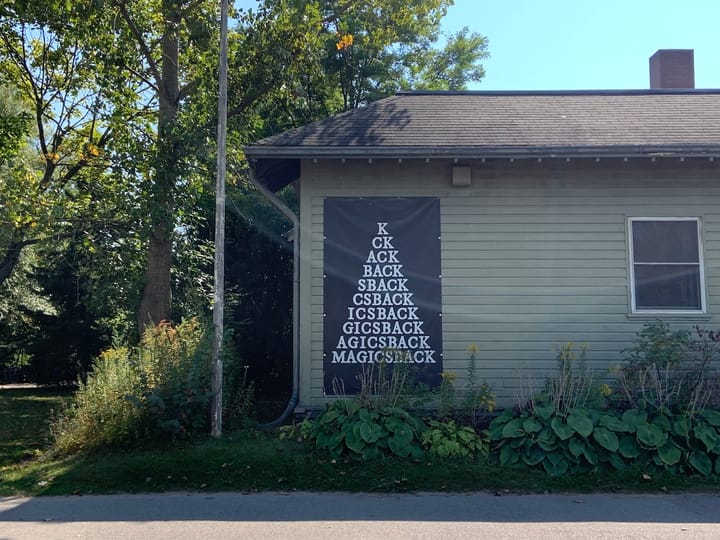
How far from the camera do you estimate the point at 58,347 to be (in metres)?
21.1

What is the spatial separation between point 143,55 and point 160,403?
7454 mm

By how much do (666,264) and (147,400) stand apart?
713 cm

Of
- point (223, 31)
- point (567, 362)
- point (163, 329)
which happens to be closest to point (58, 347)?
point (163, 329)

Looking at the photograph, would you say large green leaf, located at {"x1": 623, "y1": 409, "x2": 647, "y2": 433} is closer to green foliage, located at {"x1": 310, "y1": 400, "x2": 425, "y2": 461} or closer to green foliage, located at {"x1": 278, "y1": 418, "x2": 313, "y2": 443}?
green foliage, located at {"x1": 310, "y1": 400, "x2": 425, "y2": 461}

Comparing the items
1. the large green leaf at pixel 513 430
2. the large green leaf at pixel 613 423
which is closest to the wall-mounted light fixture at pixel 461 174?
the large green leaf at pixel 513 430

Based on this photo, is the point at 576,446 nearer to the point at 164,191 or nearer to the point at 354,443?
the point at 354,443

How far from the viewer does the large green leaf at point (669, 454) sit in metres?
7.12

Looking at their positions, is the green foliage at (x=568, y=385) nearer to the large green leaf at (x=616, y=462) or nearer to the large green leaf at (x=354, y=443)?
the large green leaf at (x=616, y=462)

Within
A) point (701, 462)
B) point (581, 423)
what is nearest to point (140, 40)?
point (581, 423)

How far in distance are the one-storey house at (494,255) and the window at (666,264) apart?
0.7 inches

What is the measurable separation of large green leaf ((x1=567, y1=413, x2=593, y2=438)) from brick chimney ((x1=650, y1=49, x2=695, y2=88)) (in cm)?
1008

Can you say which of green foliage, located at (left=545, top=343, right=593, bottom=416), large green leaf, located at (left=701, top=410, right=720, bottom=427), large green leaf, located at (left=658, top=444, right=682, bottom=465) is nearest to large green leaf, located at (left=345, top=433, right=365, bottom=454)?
green foliage, located at (left=545, top=343, right=593, bottom=416)

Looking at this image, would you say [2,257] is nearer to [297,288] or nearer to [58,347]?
[58,347]

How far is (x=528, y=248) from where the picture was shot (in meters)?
9.52
